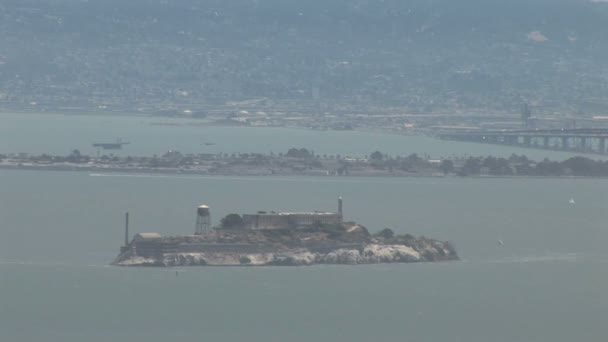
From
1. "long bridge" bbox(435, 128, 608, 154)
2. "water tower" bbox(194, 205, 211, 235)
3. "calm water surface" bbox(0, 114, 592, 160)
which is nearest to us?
"water tower" bbox(194, 205, 211, 235)

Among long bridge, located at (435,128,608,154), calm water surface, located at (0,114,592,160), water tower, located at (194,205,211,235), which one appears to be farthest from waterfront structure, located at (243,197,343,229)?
long bridge, located at (435,128,608,154)

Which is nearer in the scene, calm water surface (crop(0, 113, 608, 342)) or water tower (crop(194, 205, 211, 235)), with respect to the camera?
calm water surface (crop(0, 113, 608, 342))

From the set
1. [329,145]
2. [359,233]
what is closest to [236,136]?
[329,145]

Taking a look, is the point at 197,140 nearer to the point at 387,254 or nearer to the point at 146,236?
the point at 387,254

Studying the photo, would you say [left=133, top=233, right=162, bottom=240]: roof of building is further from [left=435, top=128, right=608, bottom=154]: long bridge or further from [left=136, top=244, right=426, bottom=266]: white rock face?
[left=435, top=128, right=608, bottom=154]: long bridge

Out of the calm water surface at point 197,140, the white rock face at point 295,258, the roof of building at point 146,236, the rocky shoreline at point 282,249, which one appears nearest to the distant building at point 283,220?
the rocky shoreline at point 282,249

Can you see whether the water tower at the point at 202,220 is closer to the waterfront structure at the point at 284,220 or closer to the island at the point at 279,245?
the island at the point at 279,245

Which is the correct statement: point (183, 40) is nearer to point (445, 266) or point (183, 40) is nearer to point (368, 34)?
point (368, 34)

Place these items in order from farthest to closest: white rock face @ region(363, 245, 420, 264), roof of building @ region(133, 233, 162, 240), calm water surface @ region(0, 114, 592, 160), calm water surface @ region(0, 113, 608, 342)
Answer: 1. calm water surface @ region(0, 114, 592, 160)
2. white rock face @ region(363, 245, 420, 264)
3. roof of building @ region(133, 233, 162, 240)
4. calm water surface @ region(0, 113, 608, 342)

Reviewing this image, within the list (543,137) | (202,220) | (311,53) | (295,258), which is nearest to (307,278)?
(295,258)
